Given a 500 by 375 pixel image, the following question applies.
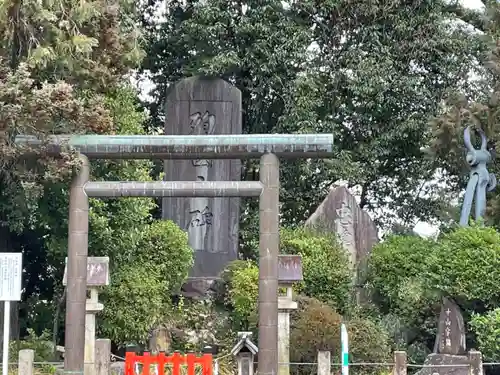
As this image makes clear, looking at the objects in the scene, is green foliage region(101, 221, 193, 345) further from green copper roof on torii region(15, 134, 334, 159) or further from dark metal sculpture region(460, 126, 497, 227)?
dark metal sculpture region(460, 126, 497, 227)

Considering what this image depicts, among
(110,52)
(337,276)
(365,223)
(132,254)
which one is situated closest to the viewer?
(110,52)

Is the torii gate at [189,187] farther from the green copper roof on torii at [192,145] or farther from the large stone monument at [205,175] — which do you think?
the large stone monument at [205,175]

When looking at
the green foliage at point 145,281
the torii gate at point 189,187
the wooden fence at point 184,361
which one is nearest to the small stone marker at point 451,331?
the wooden fence at point 184,361


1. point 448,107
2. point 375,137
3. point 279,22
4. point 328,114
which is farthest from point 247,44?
point 448,107

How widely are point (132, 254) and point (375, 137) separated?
27.3 feet

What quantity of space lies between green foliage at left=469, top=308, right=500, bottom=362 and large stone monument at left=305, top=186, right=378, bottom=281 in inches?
162

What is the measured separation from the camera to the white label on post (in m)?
8.80

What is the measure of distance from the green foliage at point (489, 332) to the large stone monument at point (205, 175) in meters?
6.31

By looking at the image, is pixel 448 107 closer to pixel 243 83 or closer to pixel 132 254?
pixel 243 83

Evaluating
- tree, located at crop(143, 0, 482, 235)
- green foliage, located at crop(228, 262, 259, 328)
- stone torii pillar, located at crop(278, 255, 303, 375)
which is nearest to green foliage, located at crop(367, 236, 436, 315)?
green foliage, located at crop(228, 262, 259, 328)


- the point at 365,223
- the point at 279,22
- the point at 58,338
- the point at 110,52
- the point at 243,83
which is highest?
the point at 279,22

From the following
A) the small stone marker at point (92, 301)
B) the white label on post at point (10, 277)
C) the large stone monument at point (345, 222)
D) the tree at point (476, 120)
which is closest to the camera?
the white label on post at point (10, 277)

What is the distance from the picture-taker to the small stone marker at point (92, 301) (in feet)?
38.1

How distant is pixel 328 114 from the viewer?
20375mm
